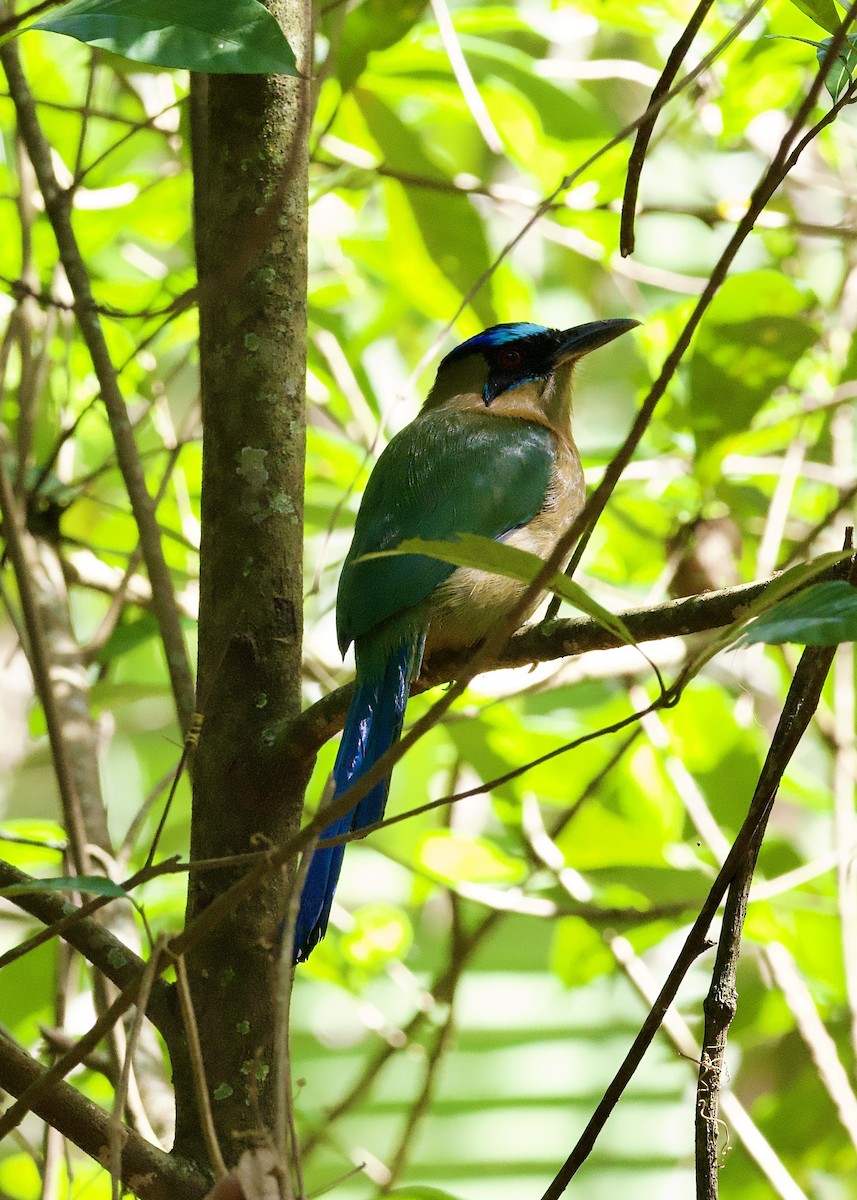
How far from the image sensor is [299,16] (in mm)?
2168

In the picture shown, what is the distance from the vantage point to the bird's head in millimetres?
3611

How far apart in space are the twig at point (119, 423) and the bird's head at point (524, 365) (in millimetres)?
1461

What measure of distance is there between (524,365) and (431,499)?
2.81 ft

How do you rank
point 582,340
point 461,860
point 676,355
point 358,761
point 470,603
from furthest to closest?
point 582,340
point 461,860
point 470,603
point 358,761
point 676,355

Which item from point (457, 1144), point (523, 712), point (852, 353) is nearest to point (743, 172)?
point (852, 353)

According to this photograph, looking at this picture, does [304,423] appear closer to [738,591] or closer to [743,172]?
[738,591]

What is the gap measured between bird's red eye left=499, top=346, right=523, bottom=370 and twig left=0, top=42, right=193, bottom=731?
154 centimetres

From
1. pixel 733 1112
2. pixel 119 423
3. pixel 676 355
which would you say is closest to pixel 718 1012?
pixel 676 355

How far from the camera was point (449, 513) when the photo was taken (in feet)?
9.66

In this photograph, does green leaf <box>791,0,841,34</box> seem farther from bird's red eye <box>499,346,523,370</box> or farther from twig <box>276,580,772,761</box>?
bird's red eye <box>499,346,523,370</box>

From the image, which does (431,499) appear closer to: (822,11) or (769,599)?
(822,11)

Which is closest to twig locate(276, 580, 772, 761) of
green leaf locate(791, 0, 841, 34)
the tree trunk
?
the tree trunk

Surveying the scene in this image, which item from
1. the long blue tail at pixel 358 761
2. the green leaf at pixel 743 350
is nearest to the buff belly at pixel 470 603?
the long blue tail at pixel 358 761

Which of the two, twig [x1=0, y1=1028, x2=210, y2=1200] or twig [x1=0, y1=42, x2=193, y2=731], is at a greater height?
twig [x1=0, y1=42, x2=193, y2=731]
